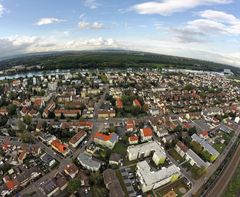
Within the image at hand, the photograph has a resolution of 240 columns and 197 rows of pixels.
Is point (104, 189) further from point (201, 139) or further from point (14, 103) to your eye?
point (14, 103)

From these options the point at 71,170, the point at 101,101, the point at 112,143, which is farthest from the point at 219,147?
the point at 101,101

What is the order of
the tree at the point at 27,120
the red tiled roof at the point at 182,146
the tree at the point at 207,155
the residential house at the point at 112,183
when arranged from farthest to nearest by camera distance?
the tree at the point at 27,120 → the red tiled roof at the point at 182,146 → the tree at the point at 207,155 → the residential house at the point at 112,183

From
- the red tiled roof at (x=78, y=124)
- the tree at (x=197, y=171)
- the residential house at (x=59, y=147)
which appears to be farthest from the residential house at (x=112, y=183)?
the red tiled roof at (x=78, y=124)

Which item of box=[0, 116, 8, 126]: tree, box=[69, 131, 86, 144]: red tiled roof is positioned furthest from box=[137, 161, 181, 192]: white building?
box=[0, 116, 8, 126]: tree

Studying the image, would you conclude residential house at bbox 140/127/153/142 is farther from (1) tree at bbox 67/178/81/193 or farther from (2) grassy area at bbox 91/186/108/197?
(1) tree at bbox 67/178/81/193

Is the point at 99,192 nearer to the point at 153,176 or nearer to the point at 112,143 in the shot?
the point at 153,176

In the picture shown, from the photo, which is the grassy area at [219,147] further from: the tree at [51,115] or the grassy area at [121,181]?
the tree at [51,115]
